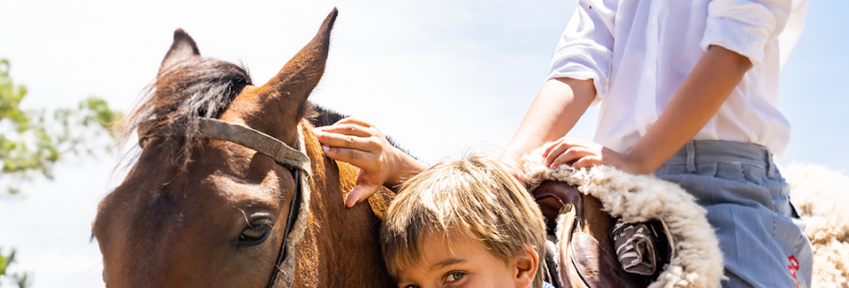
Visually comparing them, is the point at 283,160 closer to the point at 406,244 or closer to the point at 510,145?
the point at 406,244

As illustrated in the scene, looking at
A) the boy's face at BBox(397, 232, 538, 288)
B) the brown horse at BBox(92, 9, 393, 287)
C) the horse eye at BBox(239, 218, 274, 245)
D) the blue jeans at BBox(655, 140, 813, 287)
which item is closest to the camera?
the brown horse at BBox(92, 9, 393, 287)

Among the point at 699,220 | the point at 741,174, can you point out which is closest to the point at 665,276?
the point at 699,220

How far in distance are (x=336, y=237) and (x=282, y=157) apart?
15.8 inches

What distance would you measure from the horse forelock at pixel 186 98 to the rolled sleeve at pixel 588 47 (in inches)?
63.4

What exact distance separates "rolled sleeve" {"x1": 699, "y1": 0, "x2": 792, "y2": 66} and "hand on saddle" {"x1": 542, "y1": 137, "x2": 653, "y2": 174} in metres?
0.59

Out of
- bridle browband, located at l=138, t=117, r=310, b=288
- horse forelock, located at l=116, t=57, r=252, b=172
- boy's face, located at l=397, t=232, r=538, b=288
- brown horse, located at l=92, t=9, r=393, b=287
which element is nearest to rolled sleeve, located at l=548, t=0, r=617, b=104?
boy's face, located at l=397, t=232, r=538, b=288

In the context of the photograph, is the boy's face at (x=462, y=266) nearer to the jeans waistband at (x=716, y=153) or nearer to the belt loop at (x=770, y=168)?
the jeans waistband at (x=716, y=153)

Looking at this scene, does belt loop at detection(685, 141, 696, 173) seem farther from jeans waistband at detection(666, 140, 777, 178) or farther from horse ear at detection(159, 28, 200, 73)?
horse ear at detection(159, 28, 200, 73)

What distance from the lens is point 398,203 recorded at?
202 cm

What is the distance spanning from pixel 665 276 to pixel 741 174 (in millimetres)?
774

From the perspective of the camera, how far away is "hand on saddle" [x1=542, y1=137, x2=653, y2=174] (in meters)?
2.19

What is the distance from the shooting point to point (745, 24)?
2320 mm

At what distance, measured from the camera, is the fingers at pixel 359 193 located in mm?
1968

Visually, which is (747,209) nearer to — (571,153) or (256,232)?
(571,153)
